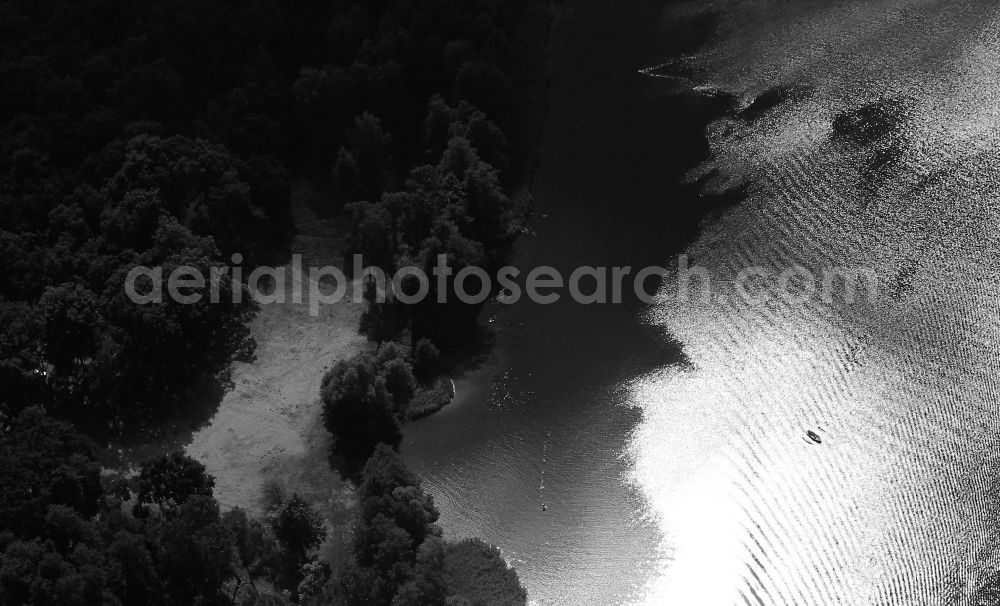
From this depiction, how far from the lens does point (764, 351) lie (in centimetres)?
7550

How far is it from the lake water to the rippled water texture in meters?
0.16

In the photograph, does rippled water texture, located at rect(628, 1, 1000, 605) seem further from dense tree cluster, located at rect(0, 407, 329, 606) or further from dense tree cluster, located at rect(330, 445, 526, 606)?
dense tree cluster, located at rect(0, 407, 329, 606)

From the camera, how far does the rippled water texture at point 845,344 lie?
2606 inches

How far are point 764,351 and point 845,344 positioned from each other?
4.98m

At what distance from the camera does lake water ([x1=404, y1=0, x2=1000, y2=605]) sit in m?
66.6

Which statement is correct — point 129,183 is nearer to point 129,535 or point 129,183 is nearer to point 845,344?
point 129,535

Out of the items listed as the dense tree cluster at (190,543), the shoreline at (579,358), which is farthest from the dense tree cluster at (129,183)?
the shoreline at (579,358)

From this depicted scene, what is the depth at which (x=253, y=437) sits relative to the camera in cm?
7356

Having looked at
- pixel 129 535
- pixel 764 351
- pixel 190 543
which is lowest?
pixel 190 543

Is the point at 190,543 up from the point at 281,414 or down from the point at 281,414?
down

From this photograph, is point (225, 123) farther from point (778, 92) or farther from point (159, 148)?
point (778, 92)

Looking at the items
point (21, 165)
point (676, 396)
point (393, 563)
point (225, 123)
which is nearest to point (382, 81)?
point (225, 123)

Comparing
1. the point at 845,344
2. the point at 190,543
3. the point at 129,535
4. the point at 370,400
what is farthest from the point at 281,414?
the point at 845,344

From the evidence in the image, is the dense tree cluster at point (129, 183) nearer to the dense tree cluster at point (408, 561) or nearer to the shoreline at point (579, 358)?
the dense tree cluster at point (408, 561)
